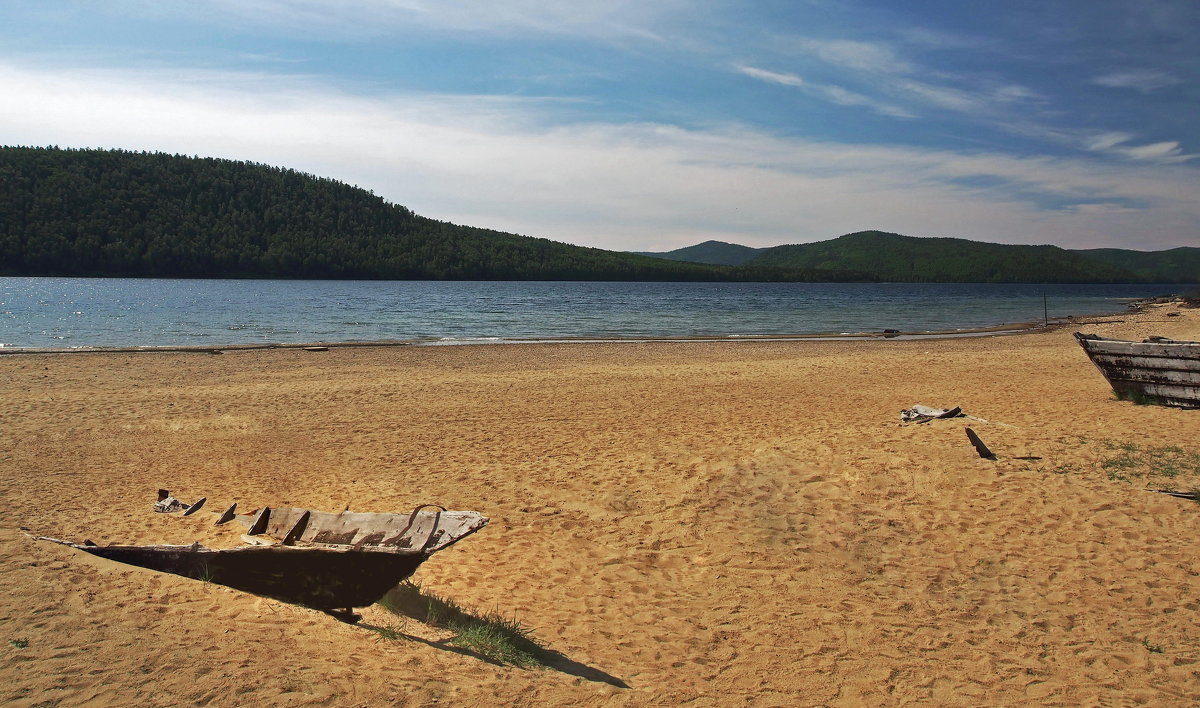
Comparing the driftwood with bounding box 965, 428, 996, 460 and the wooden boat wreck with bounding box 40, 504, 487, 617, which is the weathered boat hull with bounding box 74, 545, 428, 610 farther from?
the driftwood with bounding box 965, 428, 996, 460

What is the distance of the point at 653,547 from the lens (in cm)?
775

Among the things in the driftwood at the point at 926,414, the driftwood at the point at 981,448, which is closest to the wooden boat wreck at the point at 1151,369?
the driftwood at the point at 926,414

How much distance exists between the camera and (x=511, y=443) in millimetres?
12031

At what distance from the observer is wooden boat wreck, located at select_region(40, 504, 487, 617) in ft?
17.4

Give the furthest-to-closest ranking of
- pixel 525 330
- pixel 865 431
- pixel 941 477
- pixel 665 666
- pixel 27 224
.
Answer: pixel 27 224, pixel 525 330, pixel 865 431, pixel 941 477, pixel 665 666

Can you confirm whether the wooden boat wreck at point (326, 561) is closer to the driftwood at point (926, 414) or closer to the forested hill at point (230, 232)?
the driftwood at point (926, 414)

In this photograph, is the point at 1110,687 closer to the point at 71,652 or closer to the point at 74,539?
the point at 71,652

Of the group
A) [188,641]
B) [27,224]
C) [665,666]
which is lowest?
[665,666]

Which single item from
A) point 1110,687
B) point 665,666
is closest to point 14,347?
point 665,666

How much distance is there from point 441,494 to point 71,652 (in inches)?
194

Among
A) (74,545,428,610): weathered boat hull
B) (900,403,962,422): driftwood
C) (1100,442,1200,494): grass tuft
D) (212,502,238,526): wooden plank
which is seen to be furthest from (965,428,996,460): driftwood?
(212,502,238,526): wooden plank

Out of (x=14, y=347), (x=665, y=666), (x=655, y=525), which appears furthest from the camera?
(x=14, y=347)

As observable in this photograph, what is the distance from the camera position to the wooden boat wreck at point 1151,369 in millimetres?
12266

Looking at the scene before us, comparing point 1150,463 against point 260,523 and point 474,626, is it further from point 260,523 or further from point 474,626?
point 260,523
